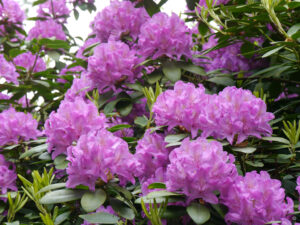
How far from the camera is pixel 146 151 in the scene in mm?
1276

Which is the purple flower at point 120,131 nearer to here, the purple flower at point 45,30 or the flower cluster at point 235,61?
the flower cluster at point 235,61

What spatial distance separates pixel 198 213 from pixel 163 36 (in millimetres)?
939

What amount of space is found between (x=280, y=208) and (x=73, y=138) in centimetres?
71

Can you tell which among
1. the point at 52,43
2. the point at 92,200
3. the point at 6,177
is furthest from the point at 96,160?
the point at 52,43

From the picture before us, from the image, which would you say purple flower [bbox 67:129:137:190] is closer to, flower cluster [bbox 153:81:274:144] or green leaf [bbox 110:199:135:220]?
green leaf [bbox 110:199:135:220]

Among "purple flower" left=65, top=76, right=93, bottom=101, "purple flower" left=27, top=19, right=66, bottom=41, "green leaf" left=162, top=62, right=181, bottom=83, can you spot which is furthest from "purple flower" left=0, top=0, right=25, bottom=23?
"green leaf" left=162, top=62, right=181, bottom=83

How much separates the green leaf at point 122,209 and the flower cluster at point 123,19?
1.02 m

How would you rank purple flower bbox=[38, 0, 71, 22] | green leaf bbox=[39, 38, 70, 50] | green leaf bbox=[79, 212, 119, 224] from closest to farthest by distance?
1. green leaf bbox=[79, 212, 119, 224]
2. green leaf bbox=[39, 38, 70, 50]
3. purple flower bbox=[38, 0, 71, 22]

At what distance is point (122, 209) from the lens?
1.15 meters

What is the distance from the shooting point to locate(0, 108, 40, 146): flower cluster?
1.82 m

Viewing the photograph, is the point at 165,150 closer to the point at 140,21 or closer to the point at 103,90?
the point at 103,90

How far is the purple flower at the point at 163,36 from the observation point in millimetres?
1723

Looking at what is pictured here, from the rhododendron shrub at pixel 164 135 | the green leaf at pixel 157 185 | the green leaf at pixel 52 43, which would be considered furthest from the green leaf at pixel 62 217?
the green leaf at pixel 52 43

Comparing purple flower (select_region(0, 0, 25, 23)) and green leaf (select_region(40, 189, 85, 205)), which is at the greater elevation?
purple flower (select_region(0, 0, 25, 23))
